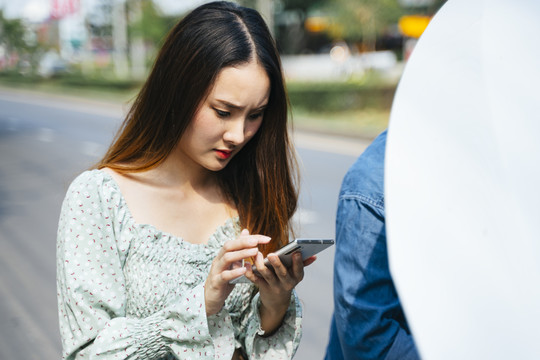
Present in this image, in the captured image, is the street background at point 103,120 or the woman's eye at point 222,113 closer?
the woman's eye at point 222,113

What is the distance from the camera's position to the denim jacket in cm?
112

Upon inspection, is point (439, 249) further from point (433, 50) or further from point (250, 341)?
point (250, 341)

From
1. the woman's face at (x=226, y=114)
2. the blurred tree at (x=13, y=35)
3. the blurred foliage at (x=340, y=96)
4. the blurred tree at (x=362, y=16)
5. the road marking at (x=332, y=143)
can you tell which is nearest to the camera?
the woman's face at (x=226, y=114)

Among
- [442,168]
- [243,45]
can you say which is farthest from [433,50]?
[243,45]

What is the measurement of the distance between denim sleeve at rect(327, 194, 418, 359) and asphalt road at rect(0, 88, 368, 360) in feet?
2.34

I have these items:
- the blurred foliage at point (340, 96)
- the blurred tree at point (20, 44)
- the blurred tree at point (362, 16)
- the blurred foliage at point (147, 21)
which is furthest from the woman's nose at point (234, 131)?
the blurred tree at point (20, 44)

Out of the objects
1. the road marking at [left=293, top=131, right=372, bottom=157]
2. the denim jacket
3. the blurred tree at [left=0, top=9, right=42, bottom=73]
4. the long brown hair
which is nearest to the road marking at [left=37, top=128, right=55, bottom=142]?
the road marking at [left=293, top=131, right=372, bottom=157]

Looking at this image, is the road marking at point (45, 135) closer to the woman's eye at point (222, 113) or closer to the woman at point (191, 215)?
the woman at point (191, 215)

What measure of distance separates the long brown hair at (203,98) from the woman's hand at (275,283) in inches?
6.5

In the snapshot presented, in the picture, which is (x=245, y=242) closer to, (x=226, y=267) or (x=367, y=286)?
(x=226, y=267)

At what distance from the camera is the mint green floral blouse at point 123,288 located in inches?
50.3

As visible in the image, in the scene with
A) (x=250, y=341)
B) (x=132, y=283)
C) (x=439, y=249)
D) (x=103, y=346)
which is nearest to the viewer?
(x=439, y=249)

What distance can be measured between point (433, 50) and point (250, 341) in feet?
3.26

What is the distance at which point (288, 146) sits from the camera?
67.4 inches
